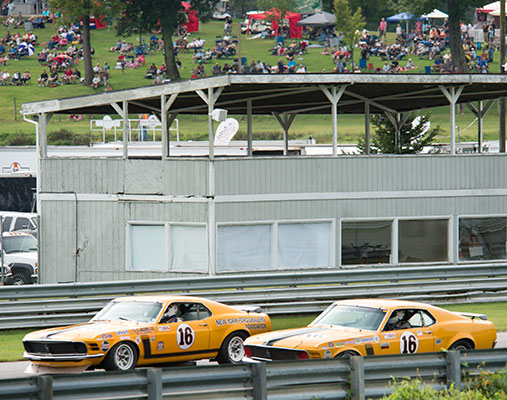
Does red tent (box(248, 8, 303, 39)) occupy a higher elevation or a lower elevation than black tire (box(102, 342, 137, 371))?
→ higher

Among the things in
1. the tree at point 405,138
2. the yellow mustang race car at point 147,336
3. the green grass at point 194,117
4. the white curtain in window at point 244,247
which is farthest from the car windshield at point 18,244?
the green grass at point 194,117

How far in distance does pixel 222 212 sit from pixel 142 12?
60893 mm

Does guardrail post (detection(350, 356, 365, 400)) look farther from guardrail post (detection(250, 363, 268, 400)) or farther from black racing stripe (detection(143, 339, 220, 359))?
black racing stripe (detection(143, 339, 220, 359))

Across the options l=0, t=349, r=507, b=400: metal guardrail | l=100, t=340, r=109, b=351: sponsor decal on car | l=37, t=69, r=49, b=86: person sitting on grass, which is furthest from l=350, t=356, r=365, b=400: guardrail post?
l=37, t=69, r=49, b=86: person sitting on grass

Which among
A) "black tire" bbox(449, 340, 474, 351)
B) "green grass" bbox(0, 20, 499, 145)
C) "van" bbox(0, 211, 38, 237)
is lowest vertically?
"black tire" bbox(449, 340, 474, 351)

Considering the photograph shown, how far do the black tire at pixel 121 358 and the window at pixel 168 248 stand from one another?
26.6 ft

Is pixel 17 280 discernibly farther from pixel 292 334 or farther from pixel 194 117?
pixel 194 117

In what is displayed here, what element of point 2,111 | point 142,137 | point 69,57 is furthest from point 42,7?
point 142,137

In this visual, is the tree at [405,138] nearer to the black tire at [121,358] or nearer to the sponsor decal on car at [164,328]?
the sponsor decal on car at [164,328]

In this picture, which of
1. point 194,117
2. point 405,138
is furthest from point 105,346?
point 194,117

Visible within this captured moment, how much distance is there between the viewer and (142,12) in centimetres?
7931

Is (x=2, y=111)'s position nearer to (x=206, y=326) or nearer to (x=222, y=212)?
(x=222, y=212)

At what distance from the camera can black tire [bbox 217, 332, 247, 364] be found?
14.5 meters

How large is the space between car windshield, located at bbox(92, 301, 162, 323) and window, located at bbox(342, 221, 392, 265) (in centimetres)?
909
